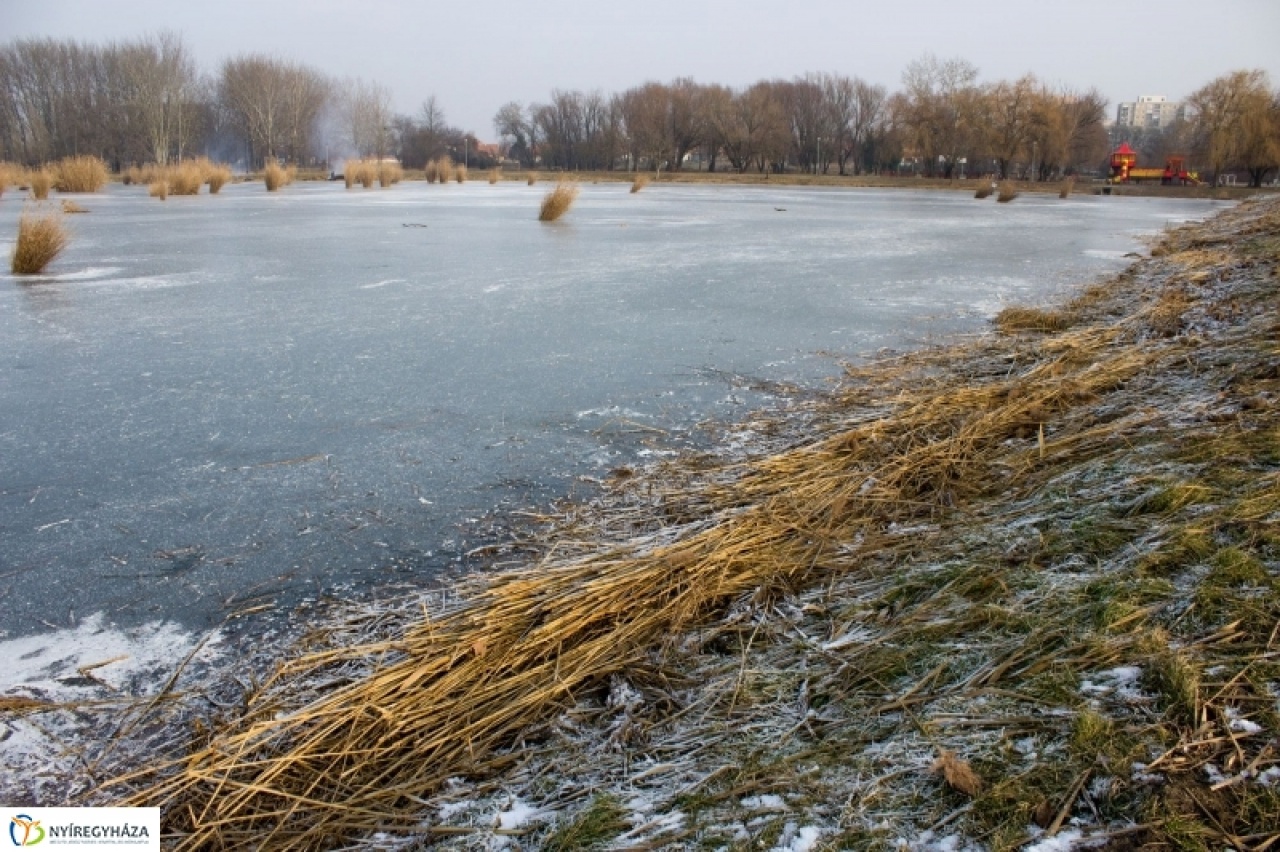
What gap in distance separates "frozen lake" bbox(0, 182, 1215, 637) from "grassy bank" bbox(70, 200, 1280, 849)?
648 mm

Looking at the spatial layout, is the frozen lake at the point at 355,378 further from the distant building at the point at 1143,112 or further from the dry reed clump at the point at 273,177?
the distant building at the point at 1143,112

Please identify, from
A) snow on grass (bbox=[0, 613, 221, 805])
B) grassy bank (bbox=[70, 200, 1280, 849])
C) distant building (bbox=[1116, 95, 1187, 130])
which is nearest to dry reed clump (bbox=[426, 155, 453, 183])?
grassy bank (bbox=[70, 200, 1280, 849])

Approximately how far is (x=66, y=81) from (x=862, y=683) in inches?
2858

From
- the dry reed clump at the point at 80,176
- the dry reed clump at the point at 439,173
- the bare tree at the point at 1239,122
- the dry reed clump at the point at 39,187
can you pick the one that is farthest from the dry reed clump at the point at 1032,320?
the bare tree at the point at 1239,122

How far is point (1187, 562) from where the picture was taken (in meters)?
2.30

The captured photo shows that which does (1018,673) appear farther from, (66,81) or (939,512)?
(66,81)

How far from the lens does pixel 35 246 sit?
9016 mm

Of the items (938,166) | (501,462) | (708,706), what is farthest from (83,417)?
(938,166)

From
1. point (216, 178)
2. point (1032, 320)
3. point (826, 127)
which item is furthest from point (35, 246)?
point (826, 127)

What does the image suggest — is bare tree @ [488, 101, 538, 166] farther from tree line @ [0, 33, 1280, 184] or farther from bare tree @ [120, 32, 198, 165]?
bare tree @ [120, 32, 198, 165]

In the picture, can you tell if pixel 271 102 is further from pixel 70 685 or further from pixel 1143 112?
pixel 1143 112

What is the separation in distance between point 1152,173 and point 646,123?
115 ft

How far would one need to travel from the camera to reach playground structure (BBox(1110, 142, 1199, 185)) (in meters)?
43.4

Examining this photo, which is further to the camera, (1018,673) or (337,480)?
(337,480)
